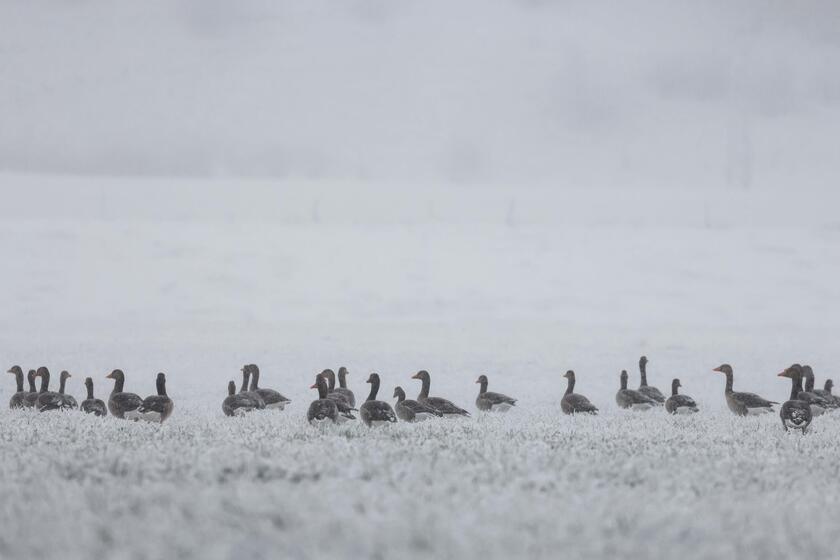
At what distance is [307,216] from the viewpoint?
110m

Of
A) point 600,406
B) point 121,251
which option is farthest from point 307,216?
point 600,406

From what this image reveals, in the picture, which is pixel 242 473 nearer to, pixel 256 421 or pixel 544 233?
pixel 256 421

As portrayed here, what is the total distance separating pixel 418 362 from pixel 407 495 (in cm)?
2682

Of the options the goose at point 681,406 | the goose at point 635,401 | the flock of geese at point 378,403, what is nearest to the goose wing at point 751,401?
the flock of geese at point 378,403

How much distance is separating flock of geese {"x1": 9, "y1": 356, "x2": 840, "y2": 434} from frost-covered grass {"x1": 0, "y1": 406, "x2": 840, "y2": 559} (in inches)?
69.1

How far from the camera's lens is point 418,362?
3509 centimetres

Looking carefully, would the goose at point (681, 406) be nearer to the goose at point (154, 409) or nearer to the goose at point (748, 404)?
the goose at point (748, 404)

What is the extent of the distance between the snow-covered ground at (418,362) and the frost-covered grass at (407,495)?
0.13 feet

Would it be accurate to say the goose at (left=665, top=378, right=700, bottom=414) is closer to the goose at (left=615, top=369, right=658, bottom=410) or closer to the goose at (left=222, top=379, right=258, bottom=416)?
the goose at (left=615, top=369, right=658, bottom=410)

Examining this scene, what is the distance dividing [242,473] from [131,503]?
170 centimetres

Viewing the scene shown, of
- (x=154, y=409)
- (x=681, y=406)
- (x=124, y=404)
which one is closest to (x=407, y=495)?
(x=154, y=409)

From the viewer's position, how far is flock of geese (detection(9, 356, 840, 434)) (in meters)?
15.8

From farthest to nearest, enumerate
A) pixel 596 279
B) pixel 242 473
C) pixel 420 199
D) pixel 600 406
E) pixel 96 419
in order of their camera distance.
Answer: pixel 420 199, pixel 596 279, pixel 600 406, pixel 96 419, pixel 242 473

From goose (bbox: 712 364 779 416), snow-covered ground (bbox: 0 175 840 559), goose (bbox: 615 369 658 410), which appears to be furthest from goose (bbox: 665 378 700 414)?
goose (bbox: 615 369 658 410)
